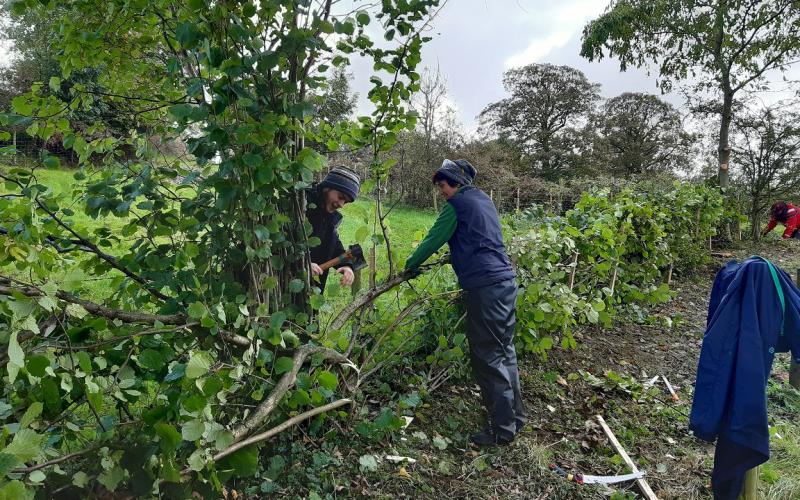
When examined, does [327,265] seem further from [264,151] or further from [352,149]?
[264,151]

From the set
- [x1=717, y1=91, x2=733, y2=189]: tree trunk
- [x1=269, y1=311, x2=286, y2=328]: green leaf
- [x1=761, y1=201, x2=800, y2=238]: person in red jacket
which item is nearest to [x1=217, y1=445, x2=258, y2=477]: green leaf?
[x1=269, y1=311, x2=286, y2=328]: green leaf

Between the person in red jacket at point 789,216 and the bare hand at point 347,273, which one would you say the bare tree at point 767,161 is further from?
the bare hand at point 347,273

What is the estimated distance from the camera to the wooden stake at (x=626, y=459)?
119 inches

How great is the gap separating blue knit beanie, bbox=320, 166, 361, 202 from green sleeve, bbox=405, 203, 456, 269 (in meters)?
0.63

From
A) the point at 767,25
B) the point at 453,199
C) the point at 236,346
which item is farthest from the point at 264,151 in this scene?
the point at 767,25

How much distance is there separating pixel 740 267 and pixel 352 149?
2.30 m

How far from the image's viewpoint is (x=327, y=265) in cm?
325

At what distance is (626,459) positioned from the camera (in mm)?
3352

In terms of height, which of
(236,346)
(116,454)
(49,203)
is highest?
(49,203)

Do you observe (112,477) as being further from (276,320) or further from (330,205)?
(330,205)

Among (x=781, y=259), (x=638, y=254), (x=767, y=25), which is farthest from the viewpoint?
(x=767, y=25)

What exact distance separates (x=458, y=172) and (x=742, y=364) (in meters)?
2.17

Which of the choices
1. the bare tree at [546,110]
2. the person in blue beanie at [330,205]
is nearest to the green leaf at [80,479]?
the person in blue beanie at [330,205]

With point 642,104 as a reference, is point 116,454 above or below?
below
